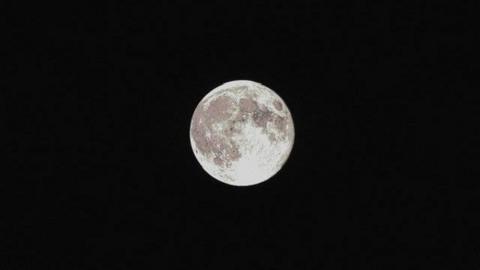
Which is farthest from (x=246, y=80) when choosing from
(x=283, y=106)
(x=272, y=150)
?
(x=272, y=150)

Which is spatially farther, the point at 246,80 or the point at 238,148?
the point at 246,80

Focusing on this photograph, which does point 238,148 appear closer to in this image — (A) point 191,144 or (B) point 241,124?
(B) point 241,124

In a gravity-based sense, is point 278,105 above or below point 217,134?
above

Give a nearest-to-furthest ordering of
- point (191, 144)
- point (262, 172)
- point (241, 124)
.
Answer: point (241, 124) < point (262, 172) < point (191, 144)

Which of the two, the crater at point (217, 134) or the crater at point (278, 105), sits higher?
the crater at point (278, 105)

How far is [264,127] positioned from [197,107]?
3.54 ft

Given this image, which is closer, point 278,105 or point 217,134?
point 217,134

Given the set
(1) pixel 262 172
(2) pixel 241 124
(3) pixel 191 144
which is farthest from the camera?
(3) pixel 191 144

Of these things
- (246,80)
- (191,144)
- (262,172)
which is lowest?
(262,172)

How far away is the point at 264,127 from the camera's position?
17.6 ft

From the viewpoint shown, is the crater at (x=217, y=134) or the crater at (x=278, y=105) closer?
the crater at (x=217, y=134)

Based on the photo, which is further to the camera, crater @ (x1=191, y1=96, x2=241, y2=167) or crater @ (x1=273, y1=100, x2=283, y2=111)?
crater @ (x1=273, y1=100, x2=283, y2=111)

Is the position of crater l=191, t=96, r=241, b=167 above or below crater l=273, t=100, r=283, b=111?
below

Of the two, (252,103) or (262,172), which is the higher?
(252,103)
